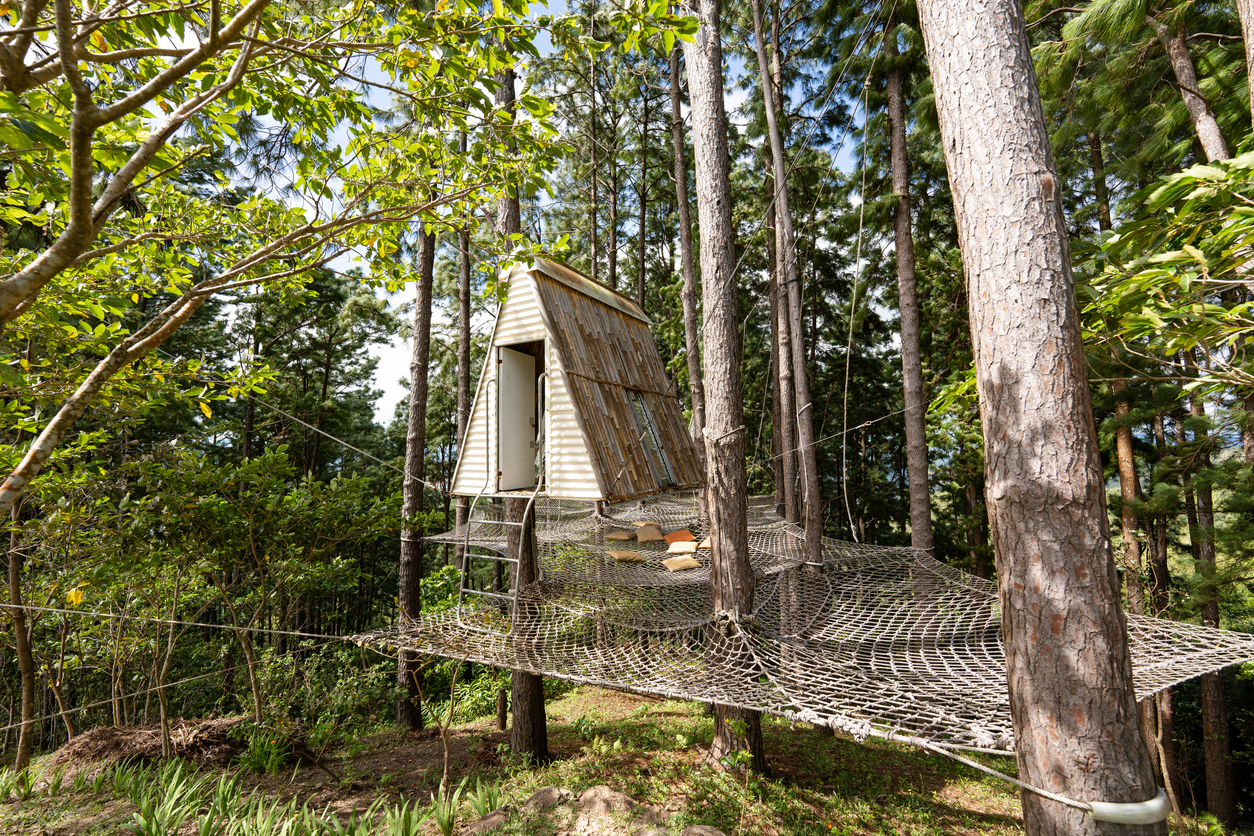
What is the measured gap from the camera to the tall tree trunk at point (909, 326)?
5066 mm

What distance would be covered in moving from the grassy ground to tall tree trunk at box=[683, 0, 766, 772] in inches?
29.2

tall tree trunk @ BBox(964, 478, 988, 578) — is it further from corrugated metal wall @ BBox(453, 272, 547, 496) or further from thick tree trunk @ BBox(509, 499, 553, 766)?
corrugated metal wall @ BBox(453, 272, 547, 496)

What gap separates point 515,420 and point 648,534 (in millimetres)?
3245

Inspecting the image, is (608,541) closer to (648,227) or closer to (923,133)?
(923,133)

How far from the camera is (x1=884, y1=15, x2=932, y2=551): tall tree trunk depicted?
5066 mm

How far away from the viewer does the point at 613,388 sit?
415cm

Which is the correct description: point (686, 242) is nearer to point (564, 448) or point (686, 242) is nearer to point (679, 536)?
point (679, 536)

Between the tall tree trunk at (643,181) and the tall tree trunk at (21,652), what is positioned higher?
the tall tree trunk at (643,181)

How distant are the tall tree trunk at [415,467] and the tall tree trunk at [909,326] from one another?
520 centimetres

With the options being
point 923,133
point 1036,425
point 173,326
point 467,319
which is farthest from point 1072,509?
point 467,319

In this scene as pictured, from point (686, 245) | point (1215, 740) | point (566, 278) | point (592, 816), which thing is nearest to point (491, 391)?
point (566, 278)

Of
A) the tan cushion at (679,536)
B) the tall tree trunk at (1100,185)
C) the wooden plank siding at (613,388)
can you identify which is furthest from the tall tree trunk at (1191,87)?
the tan cushion at (679,536)

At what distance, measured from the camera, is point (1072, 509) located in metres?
1.48

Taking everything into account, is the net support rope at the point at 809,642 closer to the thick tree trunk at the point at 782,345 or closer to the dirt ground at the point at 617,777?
the dirt ground at the point at 617,777
